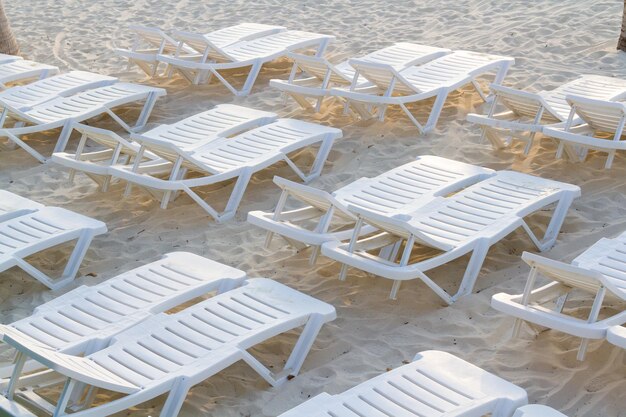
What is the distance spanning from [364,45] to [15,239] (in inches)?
203

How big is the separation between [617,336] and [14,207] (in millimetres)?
3918

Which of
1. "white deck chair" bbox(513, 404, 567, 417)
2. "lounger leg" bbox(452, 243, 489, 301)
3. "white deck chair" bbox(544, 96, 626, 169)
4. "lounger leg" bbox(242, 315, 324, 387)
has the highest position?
"white deck chair" bbox(544, 96, 626, 169)

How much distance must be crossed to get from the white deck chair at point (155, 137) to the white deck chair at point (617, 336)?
3.36 metres

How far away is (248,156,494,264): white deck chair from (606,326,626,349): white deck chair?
1.76m

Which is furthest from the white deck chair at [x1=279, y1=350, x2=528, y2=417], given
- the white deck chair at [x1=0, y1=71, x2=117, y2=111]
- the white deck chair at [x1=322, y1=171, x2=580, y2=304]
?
the white deck chair at [x1=0, y1=71, x2=117, y2=111]

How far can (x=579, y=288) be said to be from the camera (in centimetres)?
468

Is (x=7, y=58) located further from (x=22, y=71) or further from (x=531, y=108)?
(x=531, y=108)

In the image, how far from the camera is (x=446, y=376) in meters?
4.12

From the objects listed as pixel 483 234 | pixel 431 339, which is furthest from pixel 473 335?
pixel 483 234

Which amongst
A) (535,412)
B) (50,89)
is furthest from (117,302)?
(50,89)

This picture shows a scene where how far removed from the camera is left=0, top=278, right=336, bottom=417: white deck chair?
3988 mm

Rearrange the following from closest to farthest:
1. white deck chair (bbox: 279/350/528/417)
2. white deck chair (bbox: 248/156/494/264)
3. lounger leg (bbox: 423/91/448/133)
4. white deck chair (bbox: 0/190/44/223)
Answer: white deck chair (bbox: 279/350/528/417), white deck chair (bbox: 248/156/494/264), white deck chair (bbox: 0/190/44/223), lounger leg (bbox: 423/91/448/133)

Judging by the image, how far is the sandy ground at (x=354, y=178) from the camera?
4680 mm

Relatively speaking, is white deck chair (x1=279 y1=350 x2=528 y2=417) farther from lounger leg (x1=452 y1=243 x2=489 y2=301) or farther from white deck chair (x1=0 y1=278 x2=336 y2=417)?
lounger leg (x1=452 y1=243 x2=489 y2=301)
